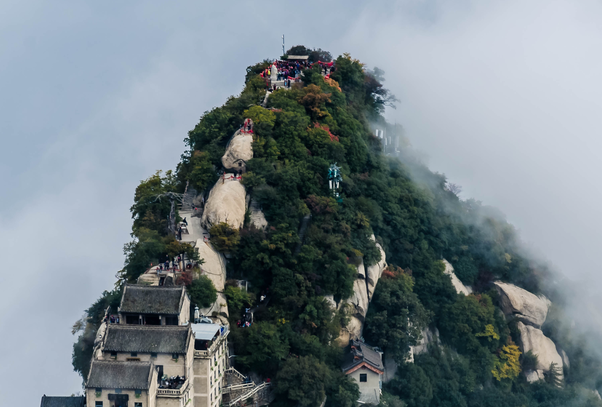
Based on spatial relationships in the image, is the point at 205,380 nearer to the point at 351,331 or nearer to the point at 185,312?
the point at 185,312

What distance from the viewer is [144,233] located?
74.4 meters

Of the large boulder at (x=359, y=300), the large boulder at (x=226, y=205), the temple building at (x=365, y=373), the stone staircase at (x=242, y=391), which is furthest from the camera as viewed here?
the large boulder at (x=359, y=300)

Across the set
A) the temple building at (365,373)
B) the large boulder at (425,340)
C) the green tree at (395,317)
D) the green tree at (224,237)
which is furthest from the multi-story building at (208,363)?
the large boulder at (425,340)

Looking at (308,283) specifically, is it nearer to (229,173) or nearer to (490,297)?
(229,173)

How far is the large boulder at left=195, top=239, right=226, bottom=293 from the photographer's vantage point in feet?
229

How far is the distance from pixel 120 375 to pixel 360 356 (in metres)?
22.8

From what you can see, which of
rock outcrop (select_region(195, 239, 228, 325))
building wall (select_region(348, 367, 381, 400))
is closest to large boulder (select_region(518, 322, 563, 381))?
building wall (select_region(348, 367, 381, 400))

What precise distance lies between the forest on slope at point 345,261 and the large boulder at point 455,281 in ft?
2.90

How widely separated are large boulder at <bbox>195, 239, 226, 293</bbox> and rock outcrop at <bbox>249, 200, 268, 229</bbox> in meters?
6.02

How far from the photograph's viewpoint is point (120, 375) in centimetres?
5712

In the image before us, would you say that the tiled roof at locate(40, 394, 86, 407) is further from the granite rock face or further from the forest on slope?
the granite rock face

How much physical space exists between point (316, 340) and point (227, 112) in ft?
86.5

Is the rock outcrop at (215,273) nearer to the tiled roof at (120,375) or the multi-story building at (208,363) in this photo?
the multi-story building at (208,363)

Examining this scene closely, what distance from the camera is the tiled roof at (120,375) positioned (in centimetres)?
5675
